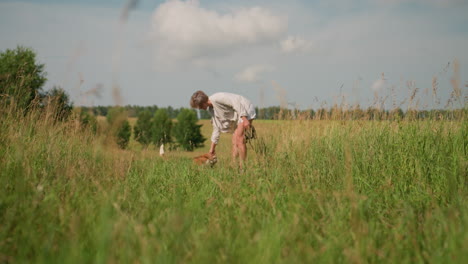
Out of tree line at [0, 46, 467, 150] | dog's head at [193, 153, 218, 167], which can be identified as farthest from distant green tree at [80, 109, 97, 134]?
dog's head at [193, 153, 218, 167]

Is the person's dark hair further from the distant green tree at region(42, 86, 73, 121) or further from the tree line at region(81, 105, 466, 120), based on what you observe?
the distant green tree at region(42, 86, 73, 121)

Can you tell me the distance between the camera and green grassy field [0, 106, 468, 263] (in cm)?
176

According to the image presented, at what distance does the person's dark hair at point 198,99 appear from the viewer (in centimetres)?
606

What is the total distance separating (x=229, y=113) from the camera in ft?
21.4

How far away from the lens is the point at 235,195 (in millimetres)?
3002

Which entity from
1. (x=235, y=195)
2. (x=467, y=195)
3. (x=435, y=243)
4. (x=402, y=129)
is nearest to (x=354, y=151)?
(x=402, y=129)

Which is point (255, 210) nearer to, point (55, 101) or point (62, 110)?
point (55, 101)

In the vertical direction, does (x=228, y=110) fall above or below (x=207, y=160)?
above

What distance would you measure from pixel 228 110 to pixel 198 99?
0.71 metres

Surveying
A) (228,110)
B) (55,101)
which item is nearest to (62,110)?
(55,101)

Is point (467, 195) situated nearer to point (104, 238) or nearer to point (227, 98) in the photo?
point (104, 238)

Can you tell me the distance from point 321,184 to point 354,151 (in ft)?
4.03

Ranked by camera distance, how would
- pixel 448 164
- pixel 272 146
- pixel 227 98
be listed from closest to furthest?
pixel 448 164
pixel 272 146
pixel 227 98

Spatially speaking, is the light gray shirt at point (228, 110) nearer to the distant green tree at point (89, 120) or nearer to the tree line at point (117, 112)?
the tree line at point (117, 112)
